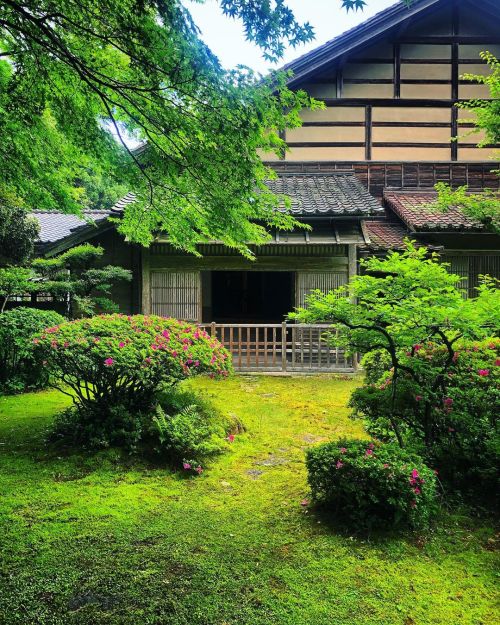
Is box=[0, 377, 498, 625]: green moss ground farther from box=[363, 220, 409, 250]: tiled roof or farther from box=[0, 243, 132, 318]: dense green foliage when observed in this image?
box=[363, 220, 409, 250]: tiled roof

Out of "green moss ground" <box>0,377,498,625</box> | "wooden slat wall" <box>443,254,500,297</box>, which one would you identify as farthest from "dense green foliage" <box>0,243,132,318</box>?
"wooden slat wall" <box>443,254,500,297</box>

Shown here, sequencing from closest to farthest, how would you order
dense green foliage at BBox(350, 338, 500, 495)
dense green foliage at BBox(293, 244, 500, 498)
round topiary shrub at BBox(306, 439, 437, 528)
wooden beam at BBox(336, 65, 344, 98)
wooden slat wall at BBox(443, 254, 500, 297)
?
round topiary shrub at BBox(306, 439, 437, 528) < dense green foliage at BBox(293, 244, 500, 498) < dense green foliage at BBox(350, 338, 500, 495) < wooden slat wall at BBox(443, 254, 500, 297) < wooden beam at BBox(336, 65, 344, 98)

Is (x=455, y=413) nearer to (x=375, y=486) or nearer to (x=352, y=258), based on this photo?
(x=375, y=486)

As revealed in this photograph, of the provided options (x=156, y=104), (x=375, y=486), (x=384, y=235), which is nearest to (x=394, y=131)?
(x=384, y=235)

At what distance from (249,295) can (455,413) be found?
1204 cm

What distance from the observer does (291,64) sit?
38.2ft

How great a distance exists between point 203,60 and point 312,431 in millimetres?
4574

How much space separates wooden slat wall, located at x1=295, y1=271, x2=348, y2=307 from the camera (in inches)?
409

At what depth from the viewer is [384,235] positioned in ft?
36.5

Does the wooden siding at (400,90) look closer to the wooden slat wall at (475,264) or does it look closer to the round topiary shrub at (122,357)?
the wooden slat wall at (475,264)

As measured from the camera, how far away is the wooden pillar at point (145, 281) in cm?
1027

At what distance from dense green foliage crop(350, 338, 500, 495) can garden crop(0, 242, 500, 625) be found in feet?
0.05


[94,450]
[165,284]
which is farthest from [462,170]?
[94,450]

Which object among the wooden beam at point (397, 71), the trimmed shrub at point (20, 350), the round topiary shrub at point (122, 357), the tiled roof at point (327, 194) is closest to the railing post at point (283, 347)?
the tiled roof at point (327, 194)
